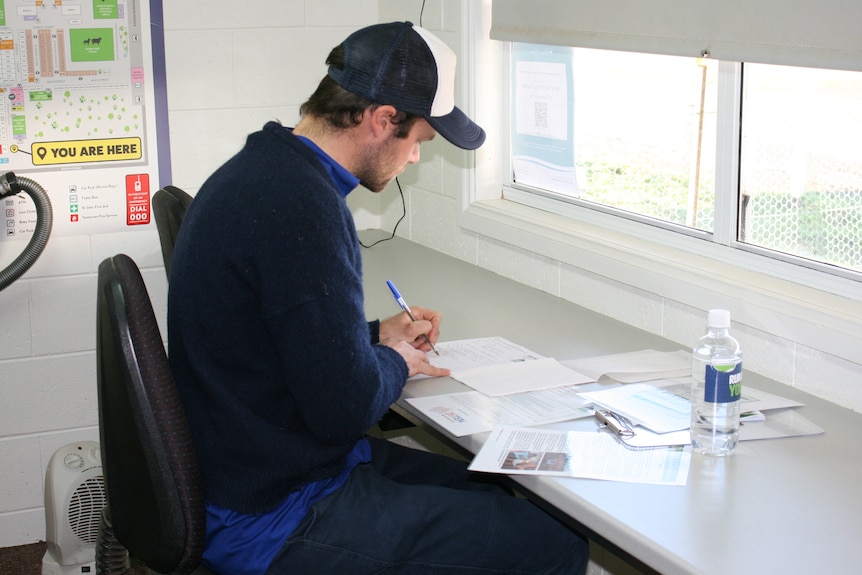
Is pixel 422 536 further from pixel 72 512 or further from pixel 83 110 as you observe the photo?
pixel 83 110

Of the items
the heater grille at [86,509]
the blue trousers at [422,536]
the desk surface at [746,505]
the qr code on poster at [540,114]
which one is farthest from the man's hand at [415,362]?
the heater grille at [86,509]

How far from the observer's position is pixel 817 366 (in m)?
1.73

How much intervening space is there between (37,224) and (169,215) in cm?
64

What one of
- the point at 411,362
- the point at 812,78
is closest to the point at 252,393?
the point at 411,362

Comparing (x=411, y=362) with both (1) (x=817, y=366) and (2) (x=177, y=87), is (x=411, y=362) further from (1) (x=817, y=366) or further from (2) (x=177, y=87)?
(2) (x=177, y=87)

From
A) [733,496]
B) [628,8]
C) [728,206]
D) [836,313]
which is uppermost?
[628,8]

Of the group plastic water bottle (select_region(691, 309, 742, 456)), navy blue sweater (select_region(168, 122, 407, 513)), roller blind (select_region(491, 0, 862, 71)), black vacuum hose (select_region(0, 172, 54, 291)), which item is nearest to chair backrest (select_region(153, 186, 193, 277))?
black vacuum hose (select_region(0, 172, 54, 291))

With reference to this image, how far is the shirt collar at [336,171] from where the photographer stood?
5.14 feet

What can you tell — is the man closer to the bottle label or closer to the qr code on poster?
the bottle label

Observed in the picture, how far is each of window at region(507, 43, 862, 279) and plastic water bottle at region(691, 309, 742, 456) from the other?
45 centimetres

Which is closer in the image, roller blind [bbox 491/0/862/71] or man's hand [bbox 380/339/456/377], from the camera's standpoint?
roller blind [bbox 491/0/862/71]

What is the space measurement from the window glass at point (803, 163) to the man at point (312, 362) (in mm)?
689

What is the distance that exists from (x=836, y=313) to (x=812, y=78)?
0.45 m

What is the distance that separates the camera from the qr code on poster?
8.61 feet
